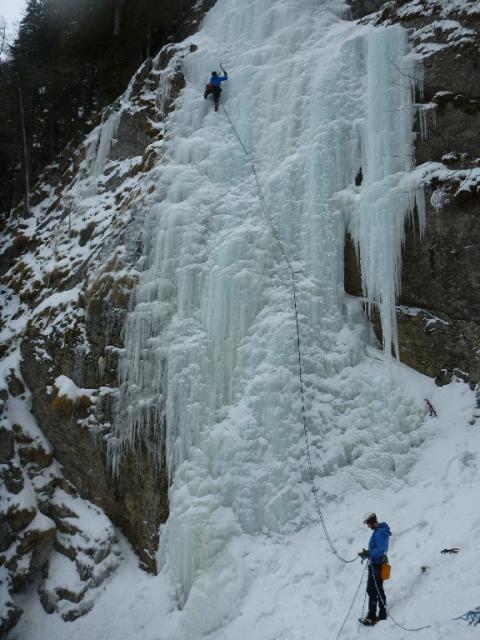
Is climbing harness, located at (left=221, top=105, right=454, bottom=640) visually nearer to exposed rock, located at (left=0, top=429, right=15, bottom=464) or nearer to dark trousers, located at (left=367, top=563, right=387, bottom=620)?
dark trousers, located at (left=367, top=563, right=387, bottom=620)

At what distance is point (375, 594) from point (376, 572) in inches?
10.9

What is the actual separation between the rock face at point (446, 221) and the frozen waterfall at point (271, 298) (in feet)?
1.20

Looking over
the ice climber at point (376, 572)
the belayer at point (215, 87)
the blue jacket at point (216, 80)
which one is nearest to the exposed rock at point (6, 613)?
the ice climber at point (376, 572)

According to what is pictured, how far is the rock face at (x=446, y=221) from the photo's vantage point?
8.24m

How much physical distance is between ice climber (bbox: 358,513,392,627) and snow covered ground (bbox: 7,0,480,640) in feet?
0.79

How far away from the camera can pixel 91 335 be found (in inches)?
413

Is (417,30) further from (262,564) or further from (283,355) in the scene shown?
(262,564)

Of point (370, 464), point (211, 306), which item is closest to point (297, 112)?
point (211, 306)

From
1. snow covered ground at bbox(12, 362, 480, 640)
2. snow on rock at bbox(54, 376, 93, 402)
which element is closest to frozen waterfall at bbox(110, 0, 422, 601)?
snow covered ground at bbox(12, 362, 480, 640)

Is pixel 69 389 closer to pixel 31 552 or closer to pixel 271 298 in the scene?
pixel 31 552

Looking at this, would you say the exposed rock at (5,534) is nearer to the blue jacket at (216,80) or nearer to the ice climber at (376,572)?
the ice climber at (376,572)

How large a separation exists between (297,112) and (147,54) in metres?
8.90

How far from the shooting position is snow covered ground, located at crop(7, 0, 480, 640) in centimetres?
704

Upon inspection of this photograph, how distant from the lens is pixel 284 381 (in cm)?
841
